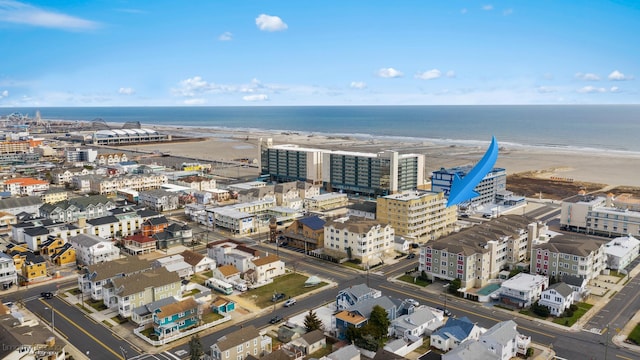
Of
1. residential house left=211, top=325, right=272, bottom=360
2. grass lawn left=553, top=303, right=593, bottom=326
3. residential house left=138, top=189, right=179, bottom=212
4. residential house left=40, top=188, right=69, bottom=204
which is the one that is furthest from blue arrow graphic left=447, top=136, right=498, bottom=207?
residential house left=40, top=188, right=69, bottom=204

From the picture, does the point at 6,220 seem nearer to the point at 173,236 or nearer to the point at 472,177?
the point at 173,236

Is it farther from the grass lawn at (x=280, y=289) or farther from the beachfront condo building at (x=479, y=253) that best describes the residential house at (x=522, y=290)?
the grass lawn at (x=280, y=289)

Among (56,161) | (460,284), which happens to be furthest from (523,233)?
(56,161)

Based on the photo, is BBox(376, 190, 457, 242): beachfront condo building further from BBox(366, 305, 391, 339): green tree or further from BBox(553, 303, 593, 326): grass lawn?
BBox(366, 305, 391, 339): green tree

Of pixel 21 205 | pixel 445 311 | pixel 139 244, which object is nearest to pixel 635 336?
pixel 445 311

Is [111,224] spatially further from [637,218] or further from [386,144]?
[386,144]

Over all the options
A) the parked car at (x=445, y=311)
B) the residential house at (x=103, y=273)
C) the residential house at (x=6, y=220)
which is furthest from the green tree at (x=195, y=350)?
the residential house at (x=6, y=220)
